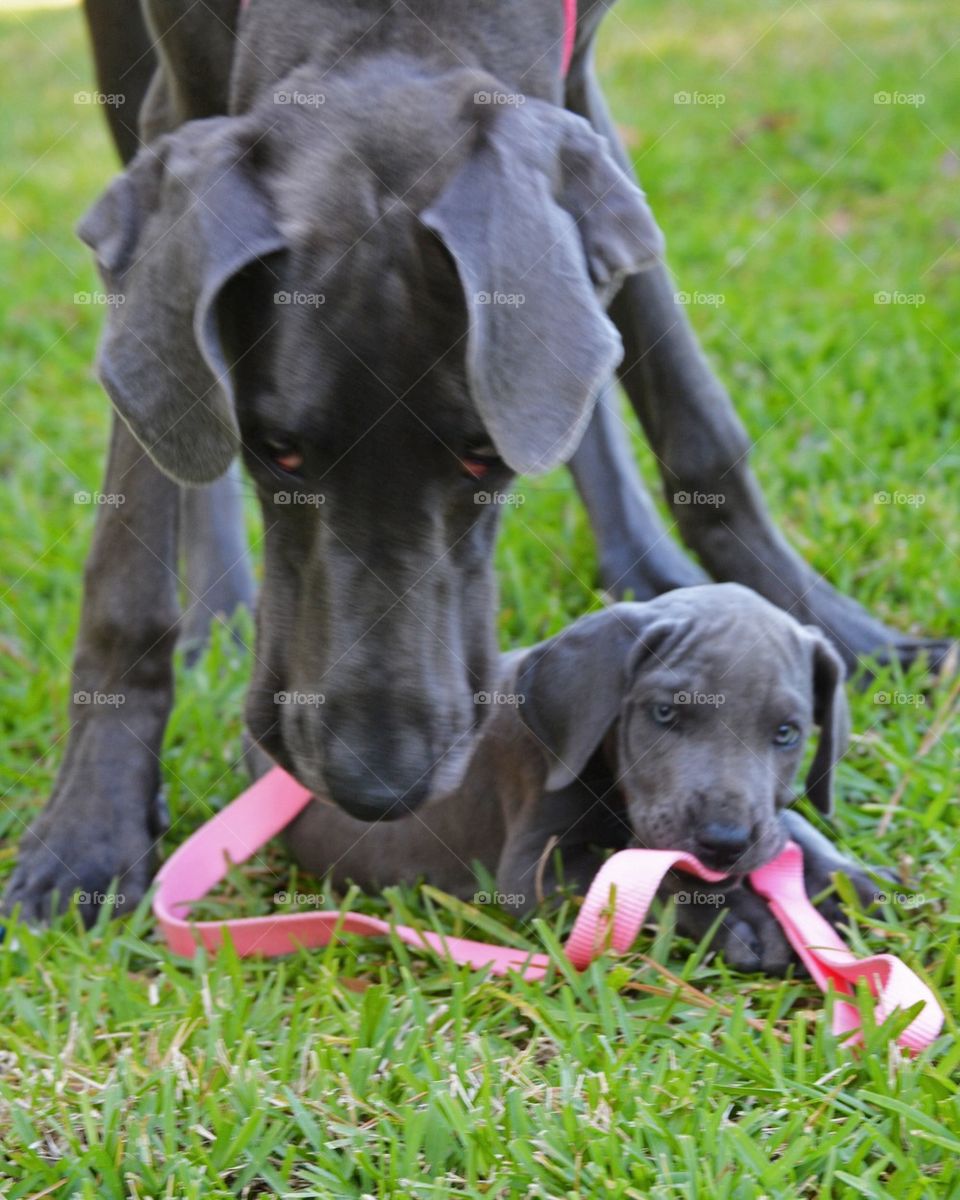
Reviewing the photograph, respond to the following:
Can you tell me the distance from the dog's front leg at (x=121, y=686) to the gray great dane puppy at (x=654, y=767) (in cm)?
48

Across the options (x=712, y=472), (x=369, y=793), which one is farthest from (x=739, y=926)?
(x=712, y=472)

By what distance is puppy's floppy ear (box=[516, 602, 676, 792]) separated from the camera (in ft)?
9.23

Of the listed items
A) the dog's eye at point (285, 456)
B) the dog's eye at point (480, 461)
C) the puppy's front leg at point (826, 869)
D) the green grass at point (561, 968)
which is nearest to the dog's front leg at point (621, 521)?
the green grass at point (561, 968)

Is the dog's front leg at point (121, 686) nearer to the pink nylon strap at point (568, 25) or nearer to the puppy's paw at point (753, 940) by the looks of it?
the pink nylon strap at point (568, 25)

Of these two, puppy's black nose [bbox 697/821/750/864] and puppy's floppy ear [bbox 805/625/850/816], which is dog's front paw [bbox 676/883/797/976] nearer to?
puppy's black nose [bbox 697/821/750/864]

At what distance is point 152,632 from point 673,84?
6239 millimetres

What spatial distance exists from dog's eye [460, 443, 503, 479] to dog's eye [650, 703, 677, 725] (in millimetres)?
507

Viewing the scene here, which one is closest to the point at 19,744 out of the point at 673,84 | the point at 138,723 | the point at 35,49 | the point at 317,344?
the point at 138,723

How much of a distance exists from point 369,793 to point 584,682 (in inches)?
18.5

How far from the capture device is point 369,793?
2.63m

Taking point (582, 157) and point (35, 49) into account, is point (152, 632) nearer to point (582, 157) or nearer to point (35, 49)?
point (582, 157)

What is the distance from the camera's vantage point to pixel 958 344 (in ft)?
17.3

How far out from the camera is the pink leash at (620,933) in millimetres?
2482

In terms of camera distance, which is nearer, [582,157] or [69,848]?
[582,157]
